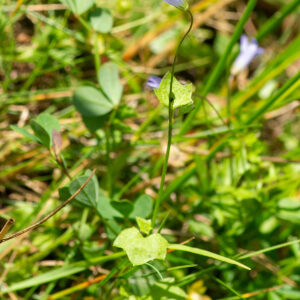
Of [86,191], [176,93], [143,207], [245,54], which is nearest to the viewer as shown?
[176,93]

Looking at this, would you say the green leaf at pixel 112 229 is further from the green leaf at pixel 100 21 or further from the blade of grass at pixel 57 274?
the green leaf at pixel 100 21

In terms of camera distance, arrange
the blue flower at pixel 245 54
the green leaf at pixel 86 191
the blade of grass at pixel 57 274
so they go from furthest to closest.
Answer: the blue flower at pixel 245 54 → the blade of grass at pixel 57 274 → the green leaf at pixel 86 191

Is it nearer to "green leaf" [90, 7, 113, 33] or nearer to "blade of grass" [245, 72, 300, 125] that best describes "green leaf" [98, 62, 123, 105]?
"green leaf" [90, 7, 113, 33]

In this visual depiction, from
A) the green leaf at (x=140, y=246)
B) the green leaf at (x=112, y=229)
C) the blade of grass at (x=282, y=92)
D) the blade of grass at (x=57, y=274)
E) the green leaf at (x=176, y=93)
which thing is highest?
the green leaf at (x=176, y=93)

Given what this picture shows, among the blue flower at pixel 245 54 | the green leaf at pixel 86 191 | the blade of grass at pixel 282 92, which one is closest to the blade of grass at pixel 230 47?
the blade of grass at pixel 282 92

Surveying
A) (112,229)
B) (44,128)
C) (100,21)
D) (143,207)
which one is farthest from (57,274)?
(100,21)

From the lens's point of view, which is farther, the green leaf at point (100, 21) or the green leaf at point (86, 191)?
the green leaf at point (100, 21)

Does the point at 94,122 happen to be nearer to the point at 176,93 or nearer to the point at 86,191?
the point at 86,191
